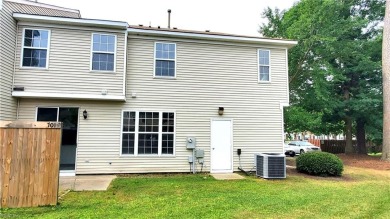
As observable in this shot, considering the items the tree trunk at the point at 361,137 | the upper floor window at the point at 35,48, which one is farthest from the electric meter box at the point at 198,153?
the tree trunk at the point at 361,137

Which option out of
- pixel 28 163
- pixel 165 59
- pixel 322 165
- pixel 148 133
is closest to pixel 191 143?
pixel 148 133

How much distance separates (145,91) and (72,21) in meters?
3.40

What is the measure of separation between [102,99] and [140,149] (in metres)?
2.25

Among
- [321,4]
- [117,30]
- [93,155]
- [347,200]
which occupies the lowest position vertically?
[347,200]

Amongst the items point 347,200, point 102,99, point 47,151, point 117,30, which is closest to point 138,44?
point 117,30

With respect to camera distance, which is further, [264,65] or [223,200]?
[264,65]

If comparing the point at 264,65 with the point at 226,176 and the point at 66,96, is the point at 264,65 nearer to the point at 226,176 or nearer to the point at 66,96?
the point at 226,176

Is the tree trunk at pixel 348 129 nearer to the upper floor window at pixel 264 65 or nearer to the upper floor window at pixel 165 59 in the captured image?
the upper floor window at pixel 264 65

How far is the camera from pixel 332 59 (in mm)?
17109

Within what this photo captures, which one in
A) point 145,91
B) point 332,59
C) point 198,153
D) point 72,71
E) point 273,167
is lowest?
point 273,167

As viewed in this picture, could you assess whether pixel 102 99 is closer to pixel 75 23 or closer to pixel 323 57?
pixel 75 23

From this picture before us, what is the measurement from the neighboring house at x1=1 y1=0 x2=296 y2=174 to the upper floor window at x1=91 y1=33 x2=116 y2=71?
3 centimetres

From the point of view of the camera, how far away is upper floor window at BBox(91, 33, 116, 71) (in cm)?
917

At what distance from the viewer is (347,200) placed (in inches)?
243
